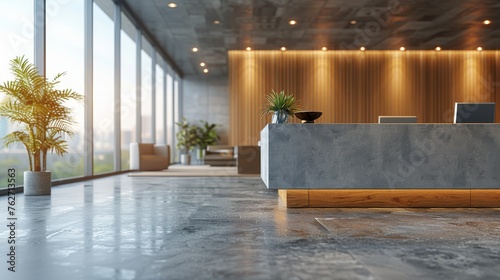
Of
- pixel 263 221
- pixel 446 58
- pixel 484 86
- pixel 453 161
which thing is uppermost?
pixel 446 58

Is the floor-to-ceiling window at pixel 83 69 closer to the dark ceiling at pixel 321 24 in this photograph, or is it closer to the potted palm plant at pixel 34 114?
the potted palm plant at pixel 34 114

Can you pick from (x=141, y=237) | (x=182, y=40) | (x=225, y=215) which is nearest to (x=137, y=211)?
(x=225, y=215)

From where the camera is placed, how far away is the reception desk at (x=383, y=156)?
14.6 ft

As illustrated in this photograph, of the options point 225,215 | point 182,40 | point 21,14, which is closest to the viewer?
point 225,215

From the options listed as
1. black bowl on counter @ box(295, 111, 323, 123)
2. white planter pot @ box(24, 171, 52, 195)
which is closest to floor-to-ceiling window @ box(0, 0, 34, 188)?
white planter pot @ box(24, 171, 52, 195)

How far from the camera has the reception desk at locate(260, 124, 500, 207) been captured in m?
4.45

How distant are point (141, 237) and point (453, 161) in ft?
10.5

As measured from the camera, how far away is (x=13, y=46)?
589 centimetres

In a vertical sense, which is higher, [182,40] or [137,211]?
[182,40]

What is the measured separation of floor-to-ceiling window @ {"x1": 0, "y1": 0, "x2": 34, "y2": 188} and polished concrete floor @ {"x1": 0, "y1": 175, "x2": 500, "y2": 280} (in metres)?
1.24

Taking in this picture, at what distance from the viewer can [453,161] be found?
4.50m

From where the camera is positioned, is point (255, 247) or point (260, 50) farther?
point (260, 50)

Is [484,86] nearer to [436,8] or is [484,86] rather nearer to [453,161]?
[436,8]

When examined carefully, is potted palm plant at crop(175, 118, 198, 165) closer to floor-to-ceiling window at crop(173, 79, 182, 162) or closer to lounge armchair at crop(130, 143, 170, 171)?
floor-to-ceiling window at crop(173, 79, 182, 162)
